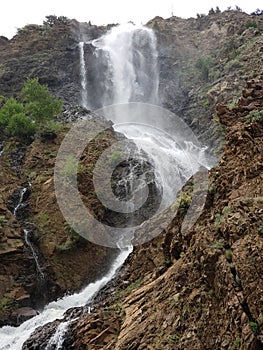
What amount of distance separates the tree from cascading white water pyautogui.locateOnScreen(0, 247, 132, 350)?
12.8m

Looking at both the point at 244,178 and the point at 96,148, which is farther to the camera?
the point at 96,148

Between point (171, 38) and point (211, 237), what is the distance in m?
44.5

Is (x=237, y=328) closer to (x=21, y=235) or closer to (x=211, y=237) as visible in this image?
(x=211, y=237)

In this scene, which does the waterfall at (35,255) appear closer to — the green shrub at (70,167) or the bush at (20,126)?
the green shrub at (70,167)

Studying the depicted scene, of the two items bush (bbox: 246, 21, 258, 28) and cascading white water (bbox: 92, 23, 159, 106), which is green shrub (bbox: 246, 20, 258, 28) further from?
cascading white water (bbox: 92, 23, 159, 106)

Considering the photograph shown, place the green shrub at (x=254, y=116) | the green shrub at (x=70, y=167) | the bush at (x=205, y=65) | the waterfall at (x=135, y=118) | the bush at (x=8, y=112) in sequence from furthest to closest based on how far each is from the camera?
1. the bush at (x=205, y=65)
2. the bush at (x=8, y=112)
3. the green shrub at (x=70, y=167)
4. the waterfall at (x=135, y=118)
5. the green shrub at (x=254, y=116)

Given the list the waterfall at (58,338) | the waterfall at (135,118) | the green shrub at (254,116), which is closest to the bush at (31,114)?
the waterfall at (135,118)

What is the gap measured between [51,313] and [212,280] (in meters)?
9.34

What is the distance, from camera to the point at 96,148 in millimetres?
26328

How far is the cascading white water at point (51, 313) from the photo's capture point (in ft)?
50.5

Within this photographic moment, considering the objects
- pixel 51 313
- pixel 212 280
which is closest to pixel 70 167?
pixel 51 313

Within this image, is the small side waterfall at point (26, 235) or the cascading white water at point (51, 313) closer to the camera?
the cascading white water at point (51, 313)

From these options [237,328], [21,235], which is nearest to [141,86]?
[21,235]

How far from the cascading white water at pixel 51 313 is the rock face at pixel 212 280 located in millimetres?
1969
